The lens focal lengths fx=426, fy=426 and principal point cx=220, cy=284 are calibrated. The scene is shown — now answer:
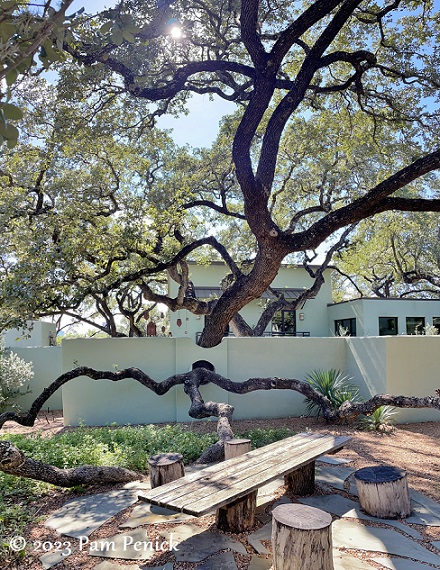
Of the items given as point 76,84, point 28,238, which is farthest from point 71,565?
point 28,238

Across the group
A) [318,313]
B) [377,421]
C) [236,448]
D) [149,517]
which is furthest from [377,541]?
[318,313]

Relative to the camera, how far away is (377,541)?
3203mm

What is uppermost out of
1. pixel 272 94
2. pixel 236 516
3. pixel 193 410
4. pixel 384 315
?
pixel 272 94

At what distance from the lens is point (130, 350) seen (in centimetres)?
870

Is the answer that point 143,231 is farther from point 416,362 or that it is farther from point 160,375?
point 416,362

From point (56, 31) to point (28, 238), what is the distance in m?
7.40

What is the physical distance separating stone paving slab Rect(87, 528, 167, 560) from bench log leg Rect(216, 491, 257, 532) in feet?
1.43

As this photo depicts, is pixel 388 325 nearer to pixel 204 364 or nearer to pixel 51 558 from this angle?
pixel 204 364

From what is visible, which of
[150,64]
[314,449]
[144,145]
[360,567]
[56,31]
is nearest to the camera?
[56,31]

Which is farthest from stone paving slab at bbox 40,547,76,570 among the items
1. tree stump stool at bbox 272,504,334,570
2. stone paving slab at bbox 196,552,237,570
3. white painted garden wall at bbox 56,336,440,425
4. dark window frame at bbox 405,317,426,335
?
dark window frame at bbox 405,317,426,335

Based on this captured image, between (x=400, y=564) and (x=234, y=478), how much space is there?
4.05 ft

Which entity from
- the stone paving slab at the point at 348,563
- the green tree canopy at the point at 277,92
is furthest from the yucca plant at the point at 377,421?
the stone paving slab at the point at 348,563

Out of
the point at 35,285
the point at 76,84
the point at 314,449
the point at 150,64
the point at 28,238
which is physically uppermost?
the point at 150,64

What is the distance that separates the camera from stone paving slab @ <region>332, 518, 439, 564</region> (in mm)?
3025
